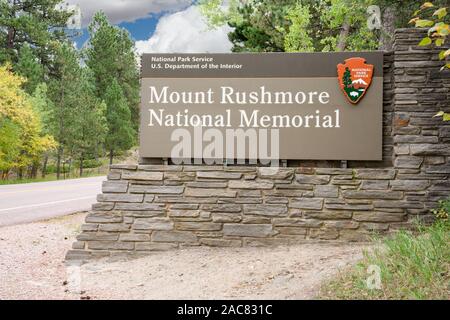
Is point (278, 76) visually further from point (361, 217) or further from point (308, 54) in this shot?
point (361, 217)

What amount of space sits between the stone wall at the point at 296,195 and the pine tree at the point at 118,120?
25134mm

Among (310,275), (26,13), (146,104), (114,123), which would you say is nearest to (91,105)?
(114,123)

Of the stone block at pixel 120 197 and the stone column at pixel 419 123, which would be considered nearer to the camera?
the stone column at pixel 419 123

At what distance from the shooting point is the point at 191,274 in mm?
5461

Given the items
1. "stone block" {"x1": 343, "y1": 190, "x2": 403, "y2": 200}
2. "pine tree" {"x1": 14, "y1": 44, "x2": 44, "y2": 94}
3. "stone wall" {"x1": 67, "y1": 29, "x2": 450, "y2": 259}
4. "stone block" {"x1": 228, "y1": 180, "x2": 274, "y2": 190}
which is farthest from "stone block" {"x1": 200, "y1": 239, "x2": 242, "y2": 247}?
"pine tree" {"x1": 14, "y1": 44, "x2": 44, "y2": 94}

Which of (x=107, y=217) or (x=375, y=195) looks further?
(x=107, y=217)

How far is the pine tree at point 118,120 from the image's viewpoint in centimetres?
3105

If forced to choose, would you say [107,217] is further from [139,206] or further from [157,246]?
[157,246]

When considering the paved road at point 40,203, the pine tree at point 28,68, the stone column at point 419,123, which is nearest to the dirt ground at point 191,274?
the stone column at point 419,123

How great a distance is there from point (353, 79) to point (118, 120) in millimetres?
26893

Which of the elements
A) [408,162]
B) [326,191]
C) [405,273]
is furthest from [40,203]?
[405,273]

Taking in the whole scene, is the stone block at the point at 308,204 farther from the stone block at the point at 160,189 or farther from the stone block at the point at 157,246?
the stone block at the point at 157,246

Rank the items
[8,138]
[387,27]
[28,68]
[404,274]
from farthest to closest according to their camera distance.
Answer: [28,68], [8,138], [387,27], [404,274]

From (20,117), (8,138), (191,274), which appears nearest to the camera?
(191,274)
